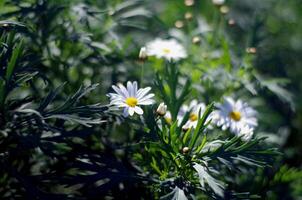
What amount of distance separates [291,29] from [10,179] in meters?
1.77

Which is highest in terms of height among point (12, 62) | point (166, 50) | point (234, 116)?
point (12, 62)

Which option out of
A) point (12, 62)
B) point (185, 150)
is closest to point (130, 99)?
point (185, 150)

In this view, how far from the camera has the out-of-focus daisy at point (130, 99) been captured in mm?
1428

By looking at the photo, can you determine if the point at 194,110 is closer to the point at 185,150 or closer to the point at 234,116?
the point at 234,116

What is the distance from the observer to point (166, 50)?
198cm

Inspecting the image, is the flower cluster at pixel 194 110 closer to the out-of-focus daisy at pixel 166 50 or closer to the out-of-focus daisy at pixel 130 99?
the out-of-focus daisy at pixel 130 99

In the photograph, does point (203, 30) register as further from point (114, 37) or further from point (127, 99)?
point (127, 99)

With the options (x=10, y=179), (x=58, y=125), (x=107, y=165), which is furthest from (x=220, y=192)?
(x=10, y=179)

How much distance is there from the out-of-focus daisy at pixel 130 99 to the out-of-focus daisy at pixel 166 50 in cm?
43

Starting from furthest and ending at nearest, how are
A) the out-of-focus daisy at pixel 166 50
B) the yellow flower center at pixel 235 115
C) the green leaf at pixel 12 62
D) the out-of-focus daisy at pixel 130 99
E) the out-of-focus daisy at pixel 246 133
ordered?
1. the out-of-focus daisy at pixel 166 50
2. the yellow flower center at pixel 235 115
3. the out-of-focus daisy at pixel 246 133
4. the out-of-focus daisy at pixel 130 99
5. the green leaf at pixel 12 62

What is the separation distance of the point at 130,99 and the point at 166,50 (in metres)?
0.55

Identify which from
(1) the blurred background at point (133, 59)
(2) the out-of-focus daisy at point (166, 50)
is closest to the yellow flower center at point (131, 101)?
(1) the blurred background at point (133, 59)

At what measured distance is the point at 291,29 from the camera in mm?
2758

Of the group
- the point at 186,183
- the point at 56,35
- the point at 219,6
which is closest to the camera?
the point at 186,183
